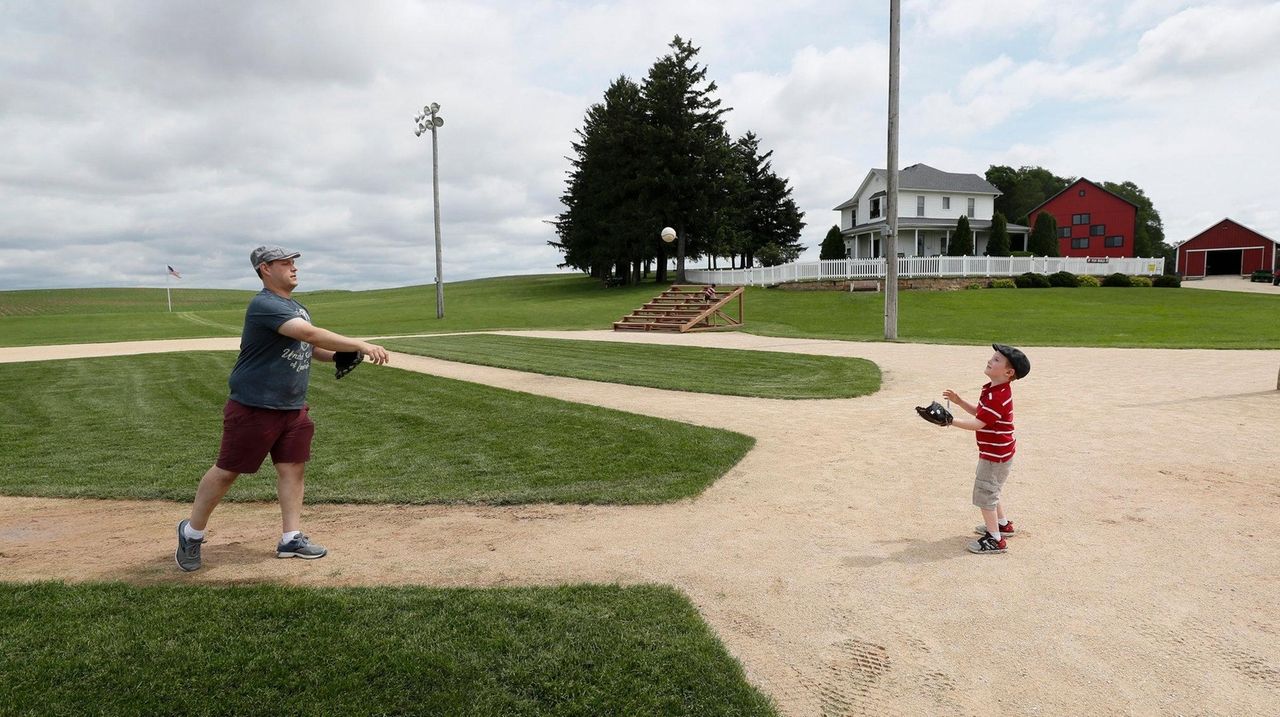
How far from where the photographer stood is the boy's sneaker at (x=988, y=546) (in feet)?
15.2

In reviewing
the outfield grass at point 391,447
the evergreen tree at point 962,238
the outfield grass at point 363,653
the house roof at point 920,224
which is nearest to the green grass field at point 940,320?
the evergreen tree at point 962,238

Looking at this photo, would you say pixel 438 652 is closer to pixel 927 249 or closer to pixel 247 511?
pixel 247 511

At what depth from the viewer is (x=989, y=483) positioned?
15.6ft

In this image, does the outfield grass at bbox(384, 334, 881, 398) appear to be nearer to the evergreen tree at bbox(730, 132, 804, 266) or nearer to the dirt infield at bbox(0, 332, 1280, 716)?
the dirt infield at bbox(0, 332, 1280, 716)

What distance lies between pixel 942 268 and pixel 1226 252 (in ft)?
130

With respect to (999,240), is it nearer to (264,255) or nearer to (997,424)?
(997,424)

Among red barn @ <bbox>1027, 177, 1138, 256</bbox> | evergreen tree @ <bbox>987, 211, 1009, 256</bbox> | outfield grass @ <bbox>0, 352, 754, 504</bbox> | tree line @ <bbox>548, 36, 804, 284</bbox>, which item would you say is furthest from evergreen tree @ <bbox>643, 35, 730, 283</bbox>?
outfield grass @ <bbox>0, 352, 754, 504</bbox>

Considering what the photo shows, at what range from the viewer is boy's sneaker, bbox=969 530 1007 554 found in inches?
183

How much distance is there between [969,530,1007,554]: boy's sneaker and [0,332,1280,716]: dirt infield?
0.08 metres

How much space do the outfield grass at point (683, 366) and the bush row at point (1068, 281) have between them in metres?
26.5

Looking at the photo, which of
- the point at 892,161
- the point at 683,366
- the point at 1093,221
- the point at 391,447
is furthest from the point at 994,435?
the point at 1093,221

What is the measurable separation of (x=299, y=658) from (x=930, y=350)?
15.9 m

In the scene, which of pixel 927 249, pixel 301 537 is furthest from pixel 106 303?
pixel 301 537

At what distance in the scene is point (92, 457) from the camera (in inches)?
305
